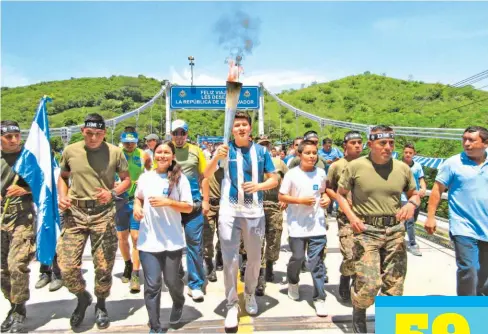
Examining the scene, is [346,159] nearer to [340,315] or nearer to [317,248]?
[317,248]

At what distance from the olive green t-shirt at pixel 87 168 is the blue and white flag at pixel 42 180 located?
371 mm

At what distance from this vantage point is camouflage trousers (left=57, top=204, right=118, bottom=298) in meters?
3.75

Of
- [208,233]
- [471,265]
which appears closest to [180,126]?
[208,233]

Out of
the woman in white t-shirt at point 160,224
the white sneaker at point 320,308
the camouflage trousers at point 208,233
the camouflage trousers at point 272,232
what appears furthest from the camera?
the camouflage trousers at point 208,233

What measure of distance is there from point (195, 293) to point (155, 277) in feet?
3.60

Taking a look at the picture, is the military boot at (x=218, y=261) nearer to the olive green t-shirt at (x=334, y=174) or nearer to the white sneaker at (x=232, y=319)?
the white sneaker at (x=232, y=319)

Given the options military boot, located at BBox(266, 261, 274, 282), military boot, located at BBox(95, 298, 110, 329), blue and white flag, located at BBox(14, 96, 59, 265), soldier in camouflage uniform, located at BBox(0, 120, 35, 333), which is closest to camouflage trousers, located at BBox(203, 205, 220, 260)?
military boot, located at BBox(266, 261, 274, 282)

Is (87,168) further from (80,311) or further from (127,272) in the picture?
(127,272)

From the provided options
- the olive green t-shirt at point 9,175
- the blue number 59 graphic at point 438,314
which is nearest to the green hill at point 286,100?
the olive green t-shirt at point 9,175

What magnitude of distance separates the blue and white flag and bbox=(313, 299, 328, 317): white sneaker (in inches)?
108

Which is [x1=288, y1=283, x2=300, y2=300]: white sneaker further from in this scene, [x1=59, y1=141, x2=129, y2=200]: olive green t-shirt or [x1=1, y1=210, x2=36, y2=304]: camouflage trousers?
[x1=1, y1=210, x2=36, y2=304]: camouflage trousers

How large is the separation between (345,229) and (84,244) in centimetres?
280

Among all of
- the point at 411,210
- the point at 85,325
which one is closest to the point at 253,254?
the point at 411,210

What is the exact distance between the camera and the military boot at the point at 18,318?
12.4ft
